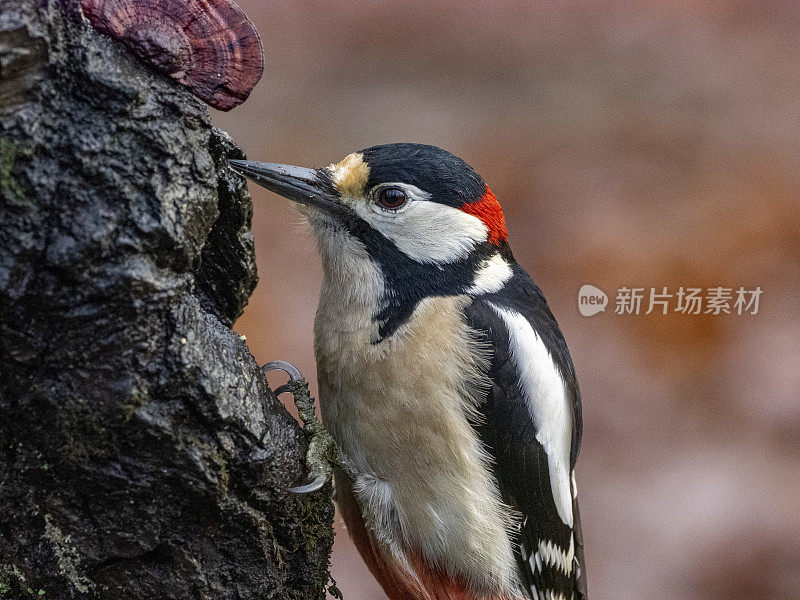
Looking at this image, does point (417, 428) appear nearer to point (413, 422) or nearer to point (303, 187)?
point (413, 422)

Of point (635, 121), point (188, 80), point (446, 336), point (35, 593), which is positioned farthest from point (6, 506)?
point (635, 121)

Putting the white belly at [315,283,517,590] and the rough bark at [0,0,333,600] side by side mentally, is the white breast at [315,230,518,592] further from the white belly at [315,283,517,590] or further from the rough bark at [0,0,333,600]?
the rough bark at [0,0,333,600]

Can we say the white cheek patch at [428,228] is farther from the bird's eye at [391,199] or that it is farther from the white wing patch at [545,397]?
the white wing patch at [545,397]

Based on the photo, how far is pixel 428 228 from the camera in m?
1.55

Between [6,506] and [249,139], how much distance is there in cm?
239

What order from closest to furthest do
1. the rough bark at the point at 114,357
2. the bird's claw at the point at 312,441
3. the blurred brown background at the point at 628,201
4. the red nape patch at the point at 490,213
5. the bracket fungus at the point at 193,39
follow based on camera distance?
the rough bark at the point at 114,357 → the bracket fungus at the point at 193,39 → the bird's claw at the point at 312,441 → the red nape patch at the point at 490,213 → the blurred brown background at the point at 628,201

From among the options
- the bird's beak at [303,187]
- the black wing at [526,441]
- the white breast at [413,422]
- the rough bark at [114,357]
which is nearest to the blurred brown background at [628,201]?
the black wing at [526,441]

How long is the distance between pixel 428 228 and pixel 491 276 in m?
0.18

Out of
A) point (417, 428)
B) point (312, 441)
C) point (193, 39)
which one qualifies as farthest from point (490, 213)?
point (193, 39)

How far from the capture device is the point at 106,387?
103 cm

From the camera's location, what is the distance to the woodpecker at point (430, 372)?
4.85ft

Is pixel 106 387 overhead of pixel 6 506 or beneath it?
overhead

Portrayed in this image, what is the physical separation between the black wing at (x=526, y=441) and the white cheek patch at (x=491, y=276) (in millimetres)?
16

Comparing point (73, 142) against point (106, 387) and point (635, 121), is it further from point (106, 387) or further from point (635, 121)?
point (635, 121)
